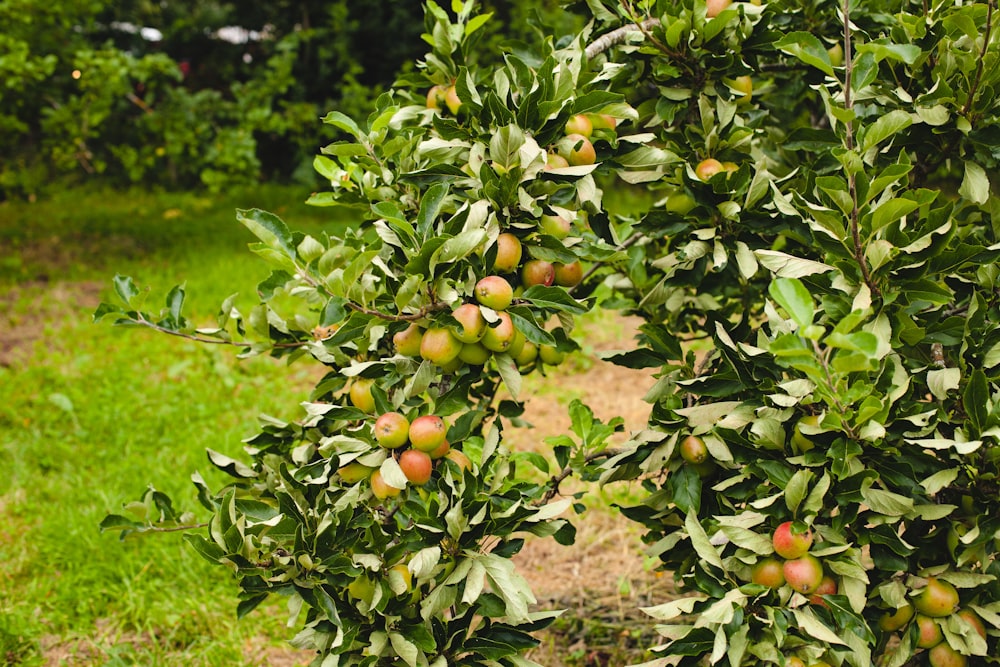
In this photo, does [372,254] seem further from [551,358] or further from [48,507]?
[48,507]

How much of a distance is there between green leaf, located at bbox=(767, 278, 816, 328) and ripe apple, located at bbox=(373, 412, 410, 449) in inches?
24.4

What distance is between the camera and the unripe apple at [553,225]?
135 centimetres

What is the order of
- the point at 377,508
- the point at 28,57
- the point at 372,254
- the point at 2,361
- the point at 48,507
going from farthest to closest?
the point at 28,57
the point at 2,361
the point at 48,507
the point at 377,508
the point at 372,254

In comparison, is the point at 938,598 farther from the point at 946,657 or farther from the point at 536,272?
the point at 536,272

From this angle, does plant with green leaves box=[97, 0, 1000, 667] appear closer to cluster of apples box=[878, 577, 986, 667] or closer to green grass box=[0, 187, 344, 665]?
Result: cluster of apples box=[878, 577, 986, 667]

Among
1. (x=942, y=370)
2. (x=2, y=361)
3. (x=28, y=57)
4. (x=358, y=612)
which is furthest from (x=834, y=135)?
(x=28, y=57)

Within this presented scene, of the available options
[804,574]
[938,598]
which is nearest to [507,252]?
[804,574]

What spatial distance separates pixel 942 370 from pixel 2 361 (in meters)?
4.91

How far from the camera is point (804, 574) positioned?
122cm

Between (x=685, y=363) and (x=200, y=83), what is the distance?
902 cm

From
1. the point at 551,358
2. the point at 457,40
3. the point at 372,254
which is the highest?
the point at 457,40

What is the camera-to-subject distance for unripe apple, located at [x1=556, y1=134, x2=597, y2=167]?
137cm

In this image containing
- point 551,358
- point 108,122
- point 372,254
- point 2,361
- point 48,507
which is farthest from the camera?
point 108,122

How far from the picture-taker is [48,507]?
3119mm
